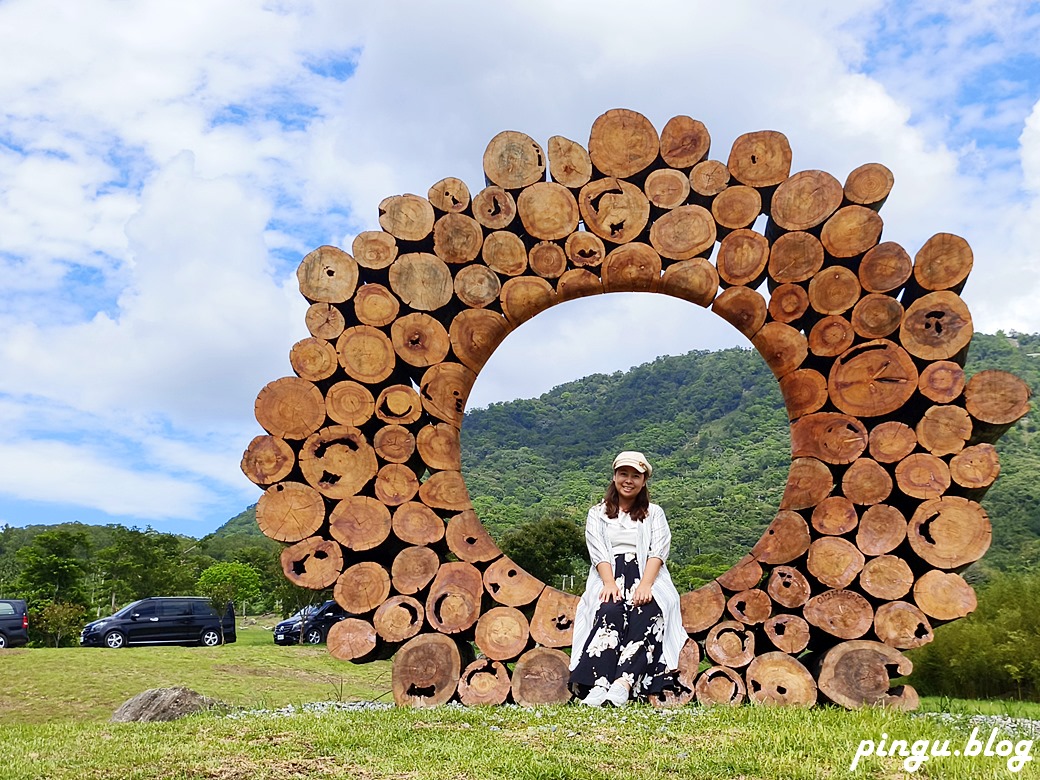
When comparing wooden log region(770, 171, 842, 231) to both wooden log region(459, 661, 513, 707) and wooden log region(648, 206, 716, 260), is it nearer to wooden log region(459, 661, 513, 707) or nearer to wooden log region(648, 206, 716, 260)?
wooden log region(648, 206, 716, 260)

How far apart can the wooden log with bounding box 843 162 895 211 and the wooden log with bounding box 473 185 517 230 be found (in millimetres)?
2243

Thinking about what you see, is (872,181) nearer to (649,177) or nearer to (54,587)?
(649,177)

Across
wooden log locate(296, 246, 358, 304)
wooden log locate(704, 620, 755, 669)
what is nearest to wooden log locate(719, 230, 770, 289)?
wooden log locate(704, 620, 755, 669)

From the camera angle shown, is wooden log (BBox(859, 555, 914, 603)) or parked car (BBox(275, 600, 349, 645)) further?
parked car (BBox(275, 600, 349, 645))

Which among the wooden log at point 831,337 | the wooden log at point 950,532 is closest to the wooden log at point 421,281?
the wooden log at point 831,337

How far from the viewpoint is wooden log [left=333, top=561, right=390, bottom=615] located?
5488 millimetres

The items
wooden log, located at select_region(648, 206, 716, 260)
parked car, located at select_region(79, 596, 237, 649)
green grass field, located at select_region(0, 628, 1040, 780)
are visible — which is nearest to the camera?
green grass field, located at select_region(0, 628, 1040, 780)

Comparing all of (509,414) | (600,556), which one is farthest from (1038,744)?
(509,414)

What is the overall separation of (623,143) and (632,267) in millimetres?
875

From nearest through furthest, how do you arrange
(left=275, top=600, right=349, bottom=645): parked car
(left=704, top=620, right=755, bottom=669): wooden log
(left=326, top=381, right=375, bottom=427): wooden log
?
(left=704, top=620, right=755, bottom=669): wooden log
(left=326, top=381, right=375, bottom=427): wooden log
(left=275, top=600, right=349, bottom=645): parked car

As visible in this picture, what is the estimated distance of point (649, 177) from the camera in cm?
587

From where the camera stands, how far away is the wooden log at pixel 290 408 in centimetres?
561

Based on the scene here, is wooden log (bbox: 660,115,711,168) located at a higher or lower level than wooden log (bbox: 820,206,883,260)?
higher

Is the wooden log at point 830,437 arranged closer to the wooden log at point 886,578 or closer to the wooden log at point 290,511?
the wooden log at point 886,578
